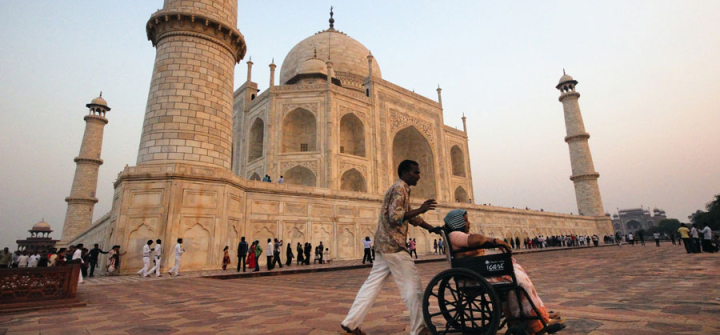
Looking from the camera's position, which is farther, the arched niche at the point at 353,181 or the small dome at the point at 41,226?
the small dome at the point at 41,226

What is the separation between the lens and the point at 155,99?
33.9 ft

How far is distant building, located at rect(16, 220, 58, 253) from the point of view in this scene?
3359cm

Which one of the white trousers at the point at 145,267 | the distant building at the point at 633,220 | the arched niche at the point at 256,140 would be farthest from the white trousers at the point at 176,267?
the distant building at the point at 633,220

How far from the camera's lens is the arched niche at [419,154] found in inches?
1021

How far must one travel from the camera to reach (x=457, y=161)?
29609 millimetres

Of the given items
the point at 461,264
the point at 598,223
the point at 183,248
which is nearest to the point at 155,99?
the point at 183,248

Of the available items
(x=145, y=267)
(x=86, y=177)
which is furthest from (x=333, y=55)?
(x=145, y=267)

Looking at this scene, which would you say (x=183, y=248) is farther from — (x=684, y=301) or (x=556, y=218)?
(x=556, y=218)

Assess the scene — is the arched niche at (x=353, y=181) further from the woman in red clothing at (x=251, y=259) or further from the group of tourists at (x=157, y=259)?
the group of tourists at (x=157, y=259)

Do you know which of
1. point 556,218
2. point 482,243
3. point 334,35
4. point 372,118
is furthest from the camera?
point 334,35

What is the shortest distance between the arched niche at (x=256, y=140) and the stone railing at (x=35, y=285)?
18670 millimetres

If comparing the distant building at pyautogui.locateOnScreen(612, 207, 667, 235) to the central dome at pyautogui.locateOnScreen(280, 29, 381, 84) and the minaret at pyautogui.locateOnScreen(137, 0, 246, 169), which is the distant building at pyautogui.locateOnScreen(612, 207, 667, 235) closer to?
the central dome at pyautogui.locateOnScreen(280, 29, 381, 84)

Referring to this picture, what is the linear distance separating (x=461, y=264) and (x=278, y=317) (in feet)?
5.69

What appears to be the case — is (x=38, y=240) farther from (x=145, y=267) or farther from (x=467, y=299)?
(x=467, y=299)
